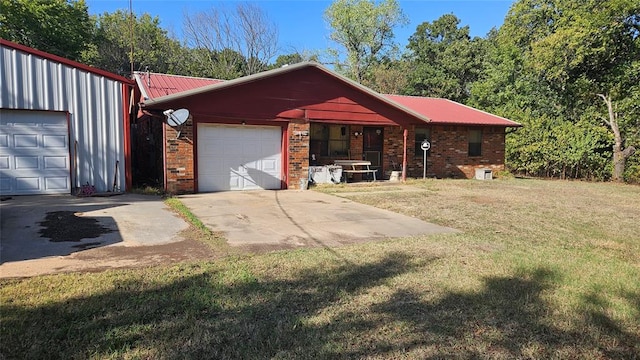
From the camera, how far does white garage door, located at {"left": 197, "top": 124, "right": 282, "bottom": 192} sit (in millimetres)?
11867

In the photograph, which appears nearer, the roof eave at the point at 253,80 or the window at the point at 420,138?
the roof eave at the point at 253,80

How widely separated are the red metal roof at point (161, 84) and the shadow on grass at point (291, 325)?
27.4ft

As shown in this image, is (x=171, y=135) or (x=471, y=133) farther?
(x=471, y=133)

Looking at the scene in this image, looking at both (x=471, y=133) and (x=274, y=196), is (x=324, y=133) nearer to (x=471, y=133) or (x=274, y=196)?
(x=274, y=196)

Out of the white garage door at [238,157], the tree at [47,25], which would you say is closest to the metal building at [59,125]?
the white garage door at [238,157]

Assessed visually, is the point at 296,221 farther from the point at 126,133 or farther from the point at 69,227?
the point at 126,133

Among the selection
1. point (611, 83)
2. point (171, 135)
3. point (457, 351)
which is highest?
point (611, 83)

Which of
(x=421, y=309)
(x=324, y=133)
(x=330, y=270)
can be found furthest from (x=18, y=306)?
(x=324, y=133)

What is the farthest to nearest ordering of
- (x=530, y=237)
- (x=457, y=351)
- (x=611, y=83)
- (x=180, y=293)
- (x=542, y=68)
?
(x=542, y=68) < (x=611, y=83) < (x=530, y=237) < (x=180, y=293) < (x=457, y=351)

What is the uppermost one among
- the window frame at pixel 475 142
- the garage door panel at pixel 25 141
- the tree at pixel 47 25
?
the tree at pixel 47 25

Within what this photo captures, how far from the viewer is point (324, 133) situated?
15398 mm

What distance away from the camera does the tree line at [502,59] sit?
1892 cm

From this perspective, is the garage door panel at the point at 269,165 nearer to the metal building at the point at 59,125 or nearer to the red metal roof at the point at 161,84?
the red metal roof at the point at 161,84

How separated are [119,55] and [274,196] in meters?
25.0
